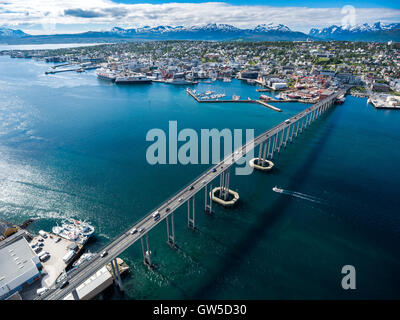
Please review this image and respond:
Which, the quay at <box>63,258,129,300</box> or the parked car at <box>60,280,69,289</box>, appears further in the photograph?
the quay at <box>63,258,129,300</box>

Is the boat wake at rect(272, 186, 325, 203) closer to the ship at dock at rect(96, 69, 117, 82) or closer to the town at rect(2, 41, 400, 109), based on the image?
the town at rect(2, 41, 400, 109)

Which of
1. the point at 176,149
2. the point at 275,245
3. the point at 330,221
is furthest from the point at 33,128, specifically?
the point at 330,221

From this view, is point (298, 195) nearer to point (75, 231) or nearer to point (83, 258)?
point (83, 258)

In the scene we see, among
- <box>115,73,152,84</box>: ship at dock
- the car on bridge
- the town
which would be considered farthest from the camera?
<box>115,73,152,84</box>: ship at dock

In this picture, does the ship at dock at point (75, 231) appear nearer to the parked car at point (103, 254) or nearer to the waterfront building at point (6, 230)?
the waterfront building at point (6, 230)

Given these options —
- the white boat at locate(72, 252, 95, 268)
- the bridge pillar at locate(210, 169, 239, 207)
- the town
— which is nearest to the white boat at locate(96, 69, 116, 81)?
the town
